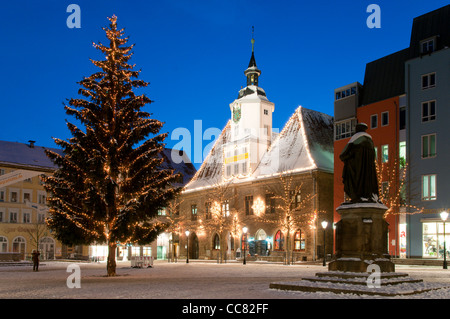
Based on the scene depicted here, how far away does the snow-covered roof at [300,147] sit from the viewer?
48.2m

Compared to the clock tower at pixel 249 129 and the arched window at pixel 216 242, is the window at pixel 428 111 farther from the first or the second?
the arched window at pixel 216 242

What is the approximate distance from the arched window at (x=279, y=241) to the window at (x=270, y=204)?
7.91ft

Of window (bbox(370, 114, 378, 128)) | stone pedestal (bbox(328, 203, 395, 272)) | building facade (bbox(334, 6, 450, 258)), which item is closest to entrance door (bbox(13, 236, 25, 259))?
building facade (bbox(334, 6, 450, 258))

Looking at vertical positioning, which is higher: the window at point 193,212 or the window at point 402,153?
the window at point 402,153

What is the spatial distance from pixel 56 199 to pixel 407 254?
1058 inches

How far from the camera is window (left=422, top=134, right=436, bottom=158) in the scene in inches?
1528

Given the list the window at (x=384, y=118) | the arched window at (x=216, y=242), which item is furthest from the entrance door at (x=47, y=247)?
the window at (x=384, y=118)

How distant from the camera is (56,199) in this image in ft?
81.0

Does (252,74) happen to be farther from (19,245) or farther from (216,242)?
(19,245)

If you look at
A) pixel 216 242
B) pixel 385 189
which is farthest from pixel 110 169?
pixel 216 242

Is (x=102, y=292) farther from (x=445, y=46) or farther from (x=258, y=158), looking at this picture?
(x=258, y=158)

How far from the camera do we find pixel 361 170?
1706 centimetres

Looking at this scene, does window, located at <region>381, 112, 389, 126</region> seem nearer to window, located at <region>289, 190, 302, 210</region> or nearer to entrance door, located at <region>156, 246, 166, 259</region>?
window, located at <region>289, 190, 302, 210</region>

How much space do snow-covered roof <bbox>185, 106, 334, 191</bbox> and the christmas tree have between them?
76.3ft
